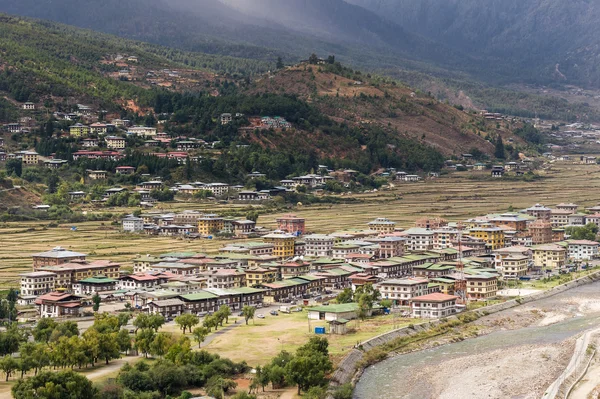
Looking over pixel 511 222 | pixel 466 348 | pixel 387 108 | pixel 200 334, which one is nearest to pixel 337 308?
pixel 466 348

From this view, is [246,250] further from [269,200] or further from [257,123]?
[257,123]

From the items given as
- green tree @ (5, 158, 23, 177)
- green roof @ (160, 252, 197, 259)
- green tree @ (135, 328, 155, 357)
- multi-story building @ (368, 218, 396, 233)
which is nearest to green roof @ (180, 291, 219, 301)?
green tree @ (135, 328, 155, 357)

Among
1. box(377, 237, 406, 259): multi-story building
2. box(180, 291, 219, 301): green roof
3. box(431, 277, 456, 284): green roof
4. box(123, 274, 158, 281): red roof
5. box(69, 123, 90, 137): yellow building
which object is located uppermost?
box(69, 123, 90, 137): yellow building

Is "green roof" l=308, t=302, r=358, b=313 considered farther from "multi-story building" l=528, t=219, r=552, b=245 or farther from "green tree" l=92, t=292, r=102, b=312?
"multi-story building" l=528, t=219, r=552, b=245

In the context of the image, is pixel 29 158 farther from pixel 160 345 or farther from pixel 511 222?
pixel 160 345

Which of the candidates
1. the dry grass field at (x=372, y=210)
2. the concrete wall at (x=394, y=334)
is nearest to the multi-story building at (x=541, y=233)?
the dry grass field at (x=372, y=210)

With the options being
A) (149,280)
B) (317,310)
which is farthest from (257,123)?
(317,310)

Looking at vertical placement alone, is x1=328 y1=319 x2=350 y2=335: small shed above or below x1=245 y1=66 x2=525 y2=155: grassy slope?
below
